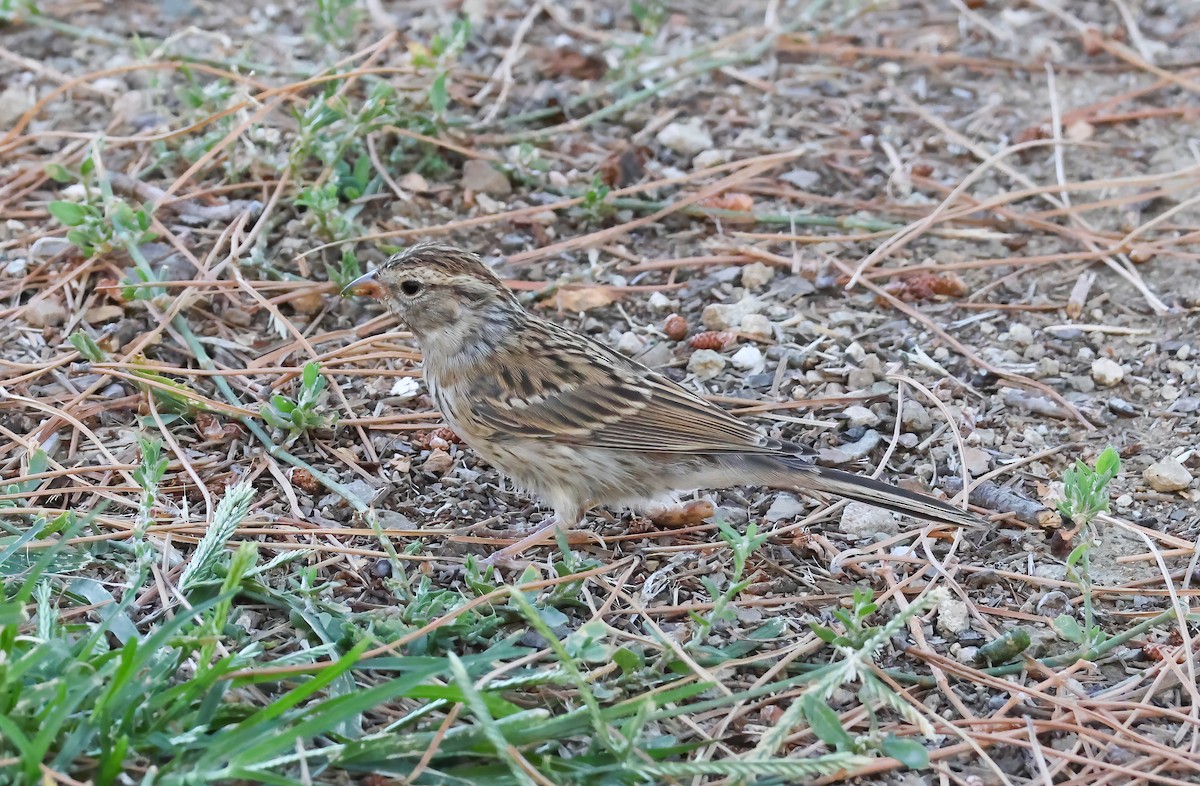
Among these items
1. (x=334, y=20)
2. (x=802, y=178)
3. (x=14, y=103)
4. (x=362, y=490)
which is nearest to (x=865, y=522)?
(x=362, y=490)

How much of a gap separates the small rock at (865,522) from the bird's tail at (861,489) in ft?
1.06

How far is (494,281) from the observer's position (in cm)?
491

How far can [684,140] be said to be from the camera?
6648 mm

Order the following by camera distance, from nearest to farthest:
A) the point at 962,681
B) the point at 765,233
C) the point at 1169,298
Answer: the point at 962,681 → the point at 1169,298 → the point at 765,233

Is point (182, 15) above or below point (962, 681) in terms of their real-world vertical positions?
above

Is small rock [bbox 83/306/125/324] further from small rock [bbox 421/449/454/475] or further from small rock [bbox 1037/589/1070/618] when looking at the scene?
small rock [bbox 1037/589/1070/618]

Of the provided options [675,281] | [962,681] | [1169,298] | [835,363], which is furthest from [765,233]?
[962,681]

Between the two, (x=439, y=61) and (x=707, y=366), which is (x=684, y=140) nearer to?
(x=439, y=61)

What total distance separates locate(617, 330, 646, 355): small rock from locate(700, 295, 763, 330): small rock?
317 mm

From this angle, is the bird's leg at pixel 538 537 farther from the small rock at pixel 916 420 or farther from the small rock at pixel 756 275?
the small rock at pixel 756 275

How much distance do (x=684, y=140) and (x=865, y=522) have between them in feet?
8.76

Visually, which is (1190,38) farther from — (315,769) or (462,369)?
(315,769)

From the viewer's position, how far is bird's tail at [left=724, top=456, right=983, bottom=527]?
4227 mm

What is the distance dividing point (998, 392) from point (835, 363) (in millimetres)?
661
